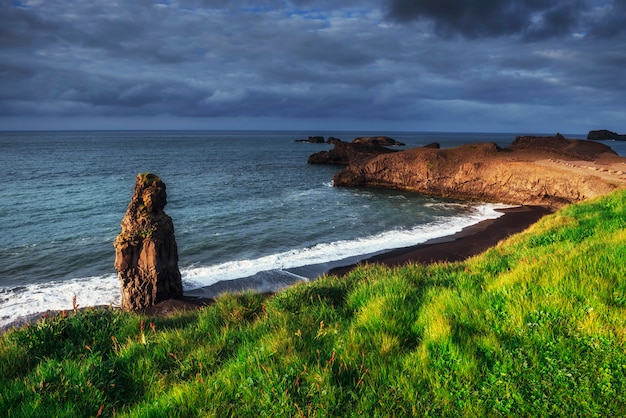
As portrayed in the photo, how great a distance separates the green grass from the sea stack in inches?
388

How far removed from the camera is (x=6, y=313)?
1584 centimetres

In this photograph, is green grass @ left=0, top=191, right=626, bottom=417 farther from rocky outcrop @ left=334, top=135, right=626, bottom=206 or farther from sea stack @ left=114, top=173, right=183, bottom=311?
rocky outcrop @ left=334, top=135, right=626, bottom=206

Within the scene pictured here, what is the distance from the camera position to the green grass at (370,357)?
3611 millimetres

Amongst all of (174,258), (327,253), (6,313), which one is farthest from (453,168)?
(6,313)

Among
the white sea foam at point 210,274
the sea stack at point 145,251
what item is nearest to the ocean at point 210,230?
the white sea foam at point 210,274

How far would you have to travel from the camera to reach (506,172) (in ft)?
148

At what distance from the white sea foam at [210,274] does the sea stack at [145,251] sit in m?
1.56

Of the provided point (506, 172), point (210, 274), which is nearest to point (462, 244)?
point (210, 274)

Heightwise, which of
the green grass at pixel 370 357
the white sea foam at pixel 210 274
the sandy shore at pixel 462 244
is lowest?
the white sea foam at pixel 210 274

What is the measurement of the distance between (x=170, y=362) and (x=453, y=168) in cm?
5103

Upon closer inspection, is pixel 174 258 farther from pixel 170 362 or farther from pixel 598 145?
pixel 598 145

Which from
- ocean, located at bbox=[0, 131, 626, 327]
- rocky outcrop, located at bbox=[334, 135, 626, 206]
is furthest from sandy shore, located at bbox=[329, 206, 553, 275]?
rocky outcrop, located at bbox=[334, 135, 626, 206]

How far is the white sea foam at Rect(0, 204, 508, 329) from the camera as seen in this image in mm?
16891

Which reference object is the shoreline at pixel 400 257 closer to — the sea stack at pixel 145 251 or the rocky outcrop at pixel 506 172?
the sea stack at pixel 145 251
